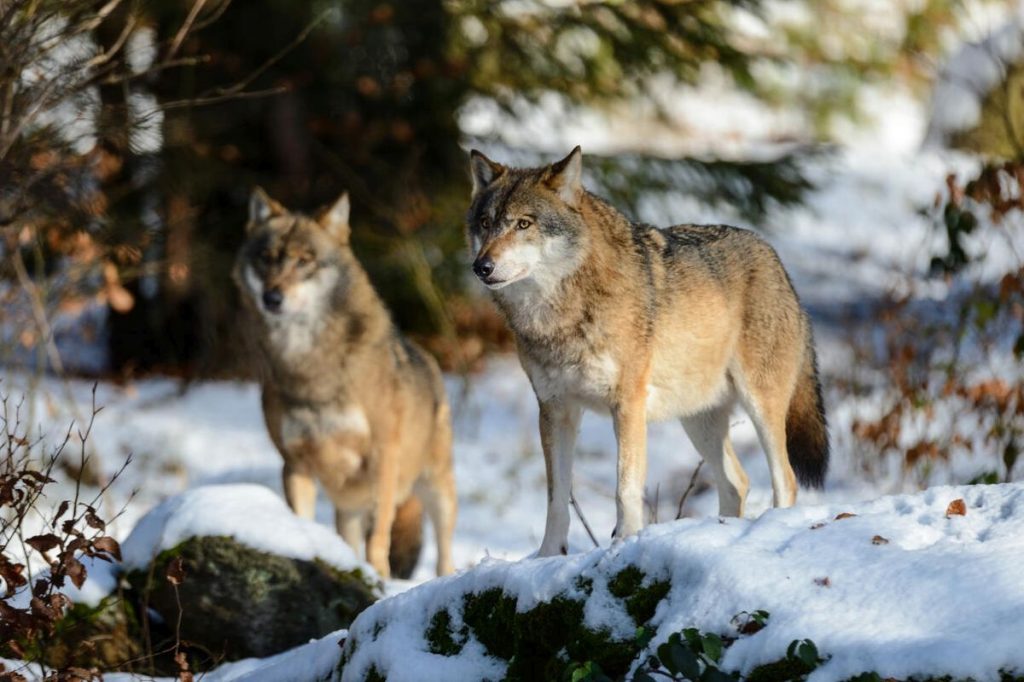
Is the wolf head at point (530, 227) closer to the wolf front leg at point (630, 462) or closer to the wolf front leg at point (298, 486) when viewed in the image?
the wolf front leg at point (630, 462)

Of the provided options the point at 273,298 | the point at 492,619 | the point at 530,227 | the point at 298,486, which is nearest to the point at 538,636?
the point at 492,619

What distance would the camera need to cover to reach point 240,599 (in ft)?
20.1

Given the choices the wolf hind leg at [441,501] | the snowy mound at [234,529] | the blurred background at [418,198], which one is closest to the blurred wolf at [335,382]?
the wolf hind leg at [441,501]

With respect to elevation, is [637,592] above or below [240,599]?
above

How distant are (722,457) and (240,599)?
94.7 inches

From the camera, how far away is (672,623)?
362 cm

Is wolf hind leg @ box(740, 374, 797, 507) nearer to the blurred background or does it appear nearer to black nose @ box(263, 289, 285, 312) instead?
black nose @ box(263, 289, 285, 312)

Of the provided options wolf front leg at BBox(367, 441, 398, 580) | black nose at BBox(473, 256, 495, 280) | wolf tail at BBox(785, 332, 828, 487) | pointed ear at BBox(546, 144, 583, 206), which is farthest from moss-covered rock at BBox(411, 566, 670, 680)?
wolf front leg at BBox(367, 441, 398, 580)

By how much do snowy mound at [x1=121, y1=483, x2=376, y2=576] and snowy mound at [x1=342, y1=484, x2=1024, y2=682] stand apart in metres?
1.91

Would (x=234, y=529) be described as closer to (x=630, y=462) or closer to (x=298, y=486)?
(x=298, y=486)

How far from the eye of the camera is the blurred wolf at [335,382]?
7902 mm

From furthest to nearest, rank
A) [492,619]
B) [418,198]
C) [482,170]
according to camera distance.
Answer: [418,198], [482,170], [492,619]

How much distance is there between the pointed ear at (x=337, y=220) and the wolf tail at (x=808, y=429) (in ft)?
10.9

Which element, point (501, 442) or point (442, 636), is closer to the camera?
point (442, 636)
